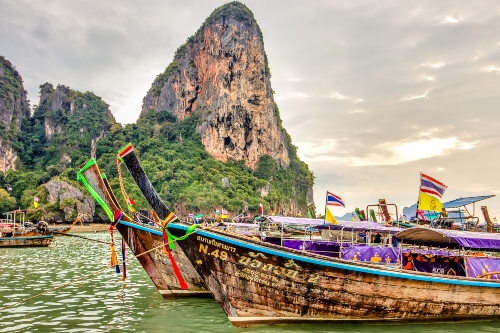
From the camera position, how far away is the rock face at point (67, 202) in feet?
182

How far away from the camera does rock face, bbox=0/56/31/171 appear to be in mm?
71812

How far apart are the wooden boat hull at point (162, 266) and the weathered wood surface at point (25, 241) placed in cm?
2085

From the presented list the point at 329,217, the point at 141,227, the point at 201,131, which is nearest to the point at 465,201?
the point at 329,217

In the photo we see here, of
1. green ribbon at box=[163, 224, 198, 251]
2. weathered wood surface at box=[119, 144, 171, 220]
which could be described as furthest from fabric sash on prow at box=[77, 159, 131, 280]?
green ribbon at box=[163, 224, 198, 251]

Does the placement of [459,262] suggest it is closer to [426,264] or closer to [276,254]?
[426,264]

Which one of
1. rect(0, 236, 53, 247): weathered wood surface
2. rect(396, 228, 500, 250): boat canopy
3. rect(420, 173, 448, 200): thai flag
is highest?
rect(420, 173, 448, 200): thai flag

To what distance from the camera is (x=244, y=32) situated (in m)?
85.0

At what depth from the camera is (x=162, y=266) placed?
1010 cm

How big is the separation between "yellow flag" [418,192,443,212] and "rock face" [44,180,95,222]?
52.6 metres

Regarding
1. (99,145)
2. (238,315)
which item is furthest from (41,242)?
(99,145)

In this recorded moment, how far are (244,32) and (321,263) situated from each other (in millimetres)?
84339

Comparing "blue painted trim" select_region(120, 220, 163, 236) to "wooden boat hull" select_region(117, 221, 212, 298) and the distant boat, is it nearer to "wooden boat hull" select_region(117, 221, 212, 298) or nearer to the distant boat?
"wooden boat hull" select_region(117, 221, 212, 298)

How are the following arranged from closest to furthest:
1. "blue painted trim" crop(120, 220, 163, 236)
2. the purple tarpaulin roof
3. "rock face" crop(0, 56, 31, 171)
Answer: "blue painted trim" crop(120, 220, 163, 236)
the purple tarpaulin roof
"rock face" crop(0, 56, 31, 171)

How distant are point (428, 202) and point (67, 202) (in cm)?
5475
